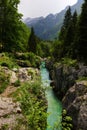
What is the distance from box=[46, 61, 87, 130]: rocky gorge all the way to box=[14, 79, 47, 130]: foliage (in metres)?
3.13

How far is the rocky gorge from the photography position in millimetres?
19753

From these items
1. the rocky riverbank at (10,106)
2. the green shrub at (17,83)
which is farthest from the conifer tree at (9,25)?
the green shrub at (17,83)

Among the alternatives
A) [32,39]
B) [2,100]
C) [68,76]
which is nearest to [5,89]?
[2,100]

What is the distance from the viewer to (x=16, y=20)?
3778cm

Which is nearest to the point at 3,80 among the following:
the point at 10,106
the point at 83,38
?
the point at 10,106

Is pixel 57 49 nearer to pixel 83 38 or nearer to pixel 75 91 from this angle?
pixel 83 38

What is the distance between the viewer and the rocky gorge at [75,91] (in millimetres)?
Result: 19753

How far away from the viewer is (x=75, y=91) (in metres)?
25.3

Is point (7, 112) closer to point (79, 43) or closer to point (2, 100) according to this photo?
point (2, 100)

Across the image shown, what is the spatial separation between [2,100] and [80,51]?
71.6 feet

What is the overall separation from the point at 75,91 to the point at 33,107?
41.3 ft

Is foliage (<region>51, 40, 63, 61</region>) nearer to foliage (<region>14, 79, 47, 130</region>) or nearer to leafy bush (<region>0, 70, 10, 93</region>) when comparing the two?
leafy bush (<region>0, 70, 10, 93</region>)

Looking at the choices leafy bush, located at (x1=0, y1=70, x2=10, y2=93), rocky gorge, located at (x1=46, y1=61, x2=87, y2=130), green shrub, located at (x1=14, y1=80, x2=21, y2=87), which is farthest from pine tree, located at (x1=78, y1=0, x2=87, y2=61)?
green shrub, located at (x1=14, y1=80, x2=21, y2=87)

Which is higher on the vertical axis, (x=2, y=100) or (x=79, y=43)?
(x=79, y=43)
